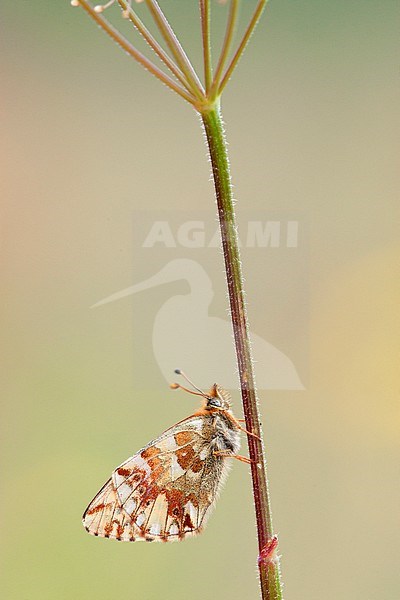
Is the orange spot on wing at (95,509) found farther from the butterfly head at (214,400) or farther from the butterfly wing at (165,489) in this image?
the butterfly head at (214,400)

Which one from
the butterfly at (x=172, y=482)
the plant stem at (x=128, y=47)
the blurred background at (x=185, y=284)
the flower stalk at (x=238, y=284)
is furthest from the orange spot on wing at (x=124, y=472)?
the blurred background at (x=185, y=284)

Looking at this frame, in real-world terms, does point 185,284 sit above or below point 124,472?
above

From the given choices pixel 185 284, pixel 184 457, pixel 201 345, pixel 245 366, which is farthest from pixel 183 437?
pixel 185 284

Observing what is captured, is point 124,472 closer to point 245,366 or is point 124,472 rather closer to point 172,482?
point 172,482

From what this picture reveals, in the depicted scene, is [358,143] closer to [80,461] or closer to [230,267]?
[80,461]

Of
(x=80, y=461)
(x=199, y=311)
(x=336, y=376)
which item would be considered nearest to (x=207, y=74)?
(x=199, y=311)

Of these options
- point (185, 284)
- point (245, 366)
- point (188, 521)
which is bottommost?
point (188, 521)

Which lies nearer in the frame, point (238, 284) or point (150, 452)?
point (238, 284)
